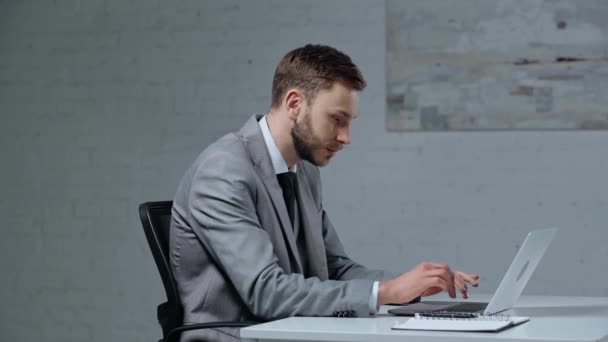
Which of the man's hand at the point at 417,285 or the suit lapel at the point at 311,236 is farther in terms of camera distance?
the suit lapel at the point at 311,236

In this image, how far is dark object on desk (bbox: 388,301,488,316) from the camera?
2031mm

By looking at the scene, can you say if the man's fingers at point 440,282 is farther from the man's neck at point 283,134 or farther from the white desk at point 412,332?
the man's neck at point 283,134

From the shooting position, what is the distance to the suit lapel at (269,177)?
7.23 feet

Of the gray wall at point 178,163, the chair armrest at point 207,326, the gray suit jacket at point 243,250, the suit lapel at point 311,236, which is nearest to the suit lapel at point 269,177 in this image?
the gray suit jacket at point 243,250

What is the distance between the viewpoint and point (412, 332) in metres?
1.68

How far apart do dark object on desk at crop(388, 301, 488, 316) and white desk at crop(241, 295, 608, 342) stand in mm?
43

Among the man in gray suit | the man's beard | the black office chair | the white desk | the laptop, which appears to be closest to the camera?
the white desk

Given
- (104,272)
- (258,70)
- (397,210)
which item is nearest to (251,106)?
(258,70)

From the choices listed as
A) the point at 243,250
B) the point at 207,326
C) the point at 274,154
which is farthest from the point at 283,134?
the point at 207,326

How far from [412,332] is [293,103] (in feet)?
2.63

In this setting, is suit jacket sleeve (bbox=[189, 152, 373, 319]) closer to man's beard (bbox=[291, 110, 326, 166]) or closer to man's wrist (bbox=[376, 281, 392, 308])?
man's wrist (bbox=[376, 281, 392, 308])

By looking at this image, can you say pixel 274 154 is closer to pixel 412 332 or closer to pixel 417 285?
pixel 417 285

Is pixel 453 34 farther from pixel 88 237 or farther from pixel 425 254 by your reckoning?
pixel 88 237

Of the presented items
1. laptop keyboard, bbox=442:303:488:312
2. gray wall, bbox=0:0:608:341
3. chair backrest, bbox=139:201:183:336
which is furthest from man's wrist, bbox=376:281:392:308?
gray wall, bbox=0:0:608:341
